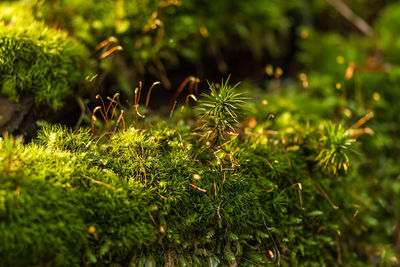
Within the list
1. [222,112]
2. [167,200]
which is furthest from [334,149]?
[167,200]

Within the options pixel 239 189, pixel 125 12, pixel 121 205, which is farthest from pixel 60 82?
pixel 239 189

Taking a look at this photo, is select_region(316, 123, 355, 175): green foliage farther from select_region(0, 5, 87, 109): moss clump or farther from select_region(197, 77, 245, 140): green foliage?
select_region(0, 5, 87, 109): moss clump

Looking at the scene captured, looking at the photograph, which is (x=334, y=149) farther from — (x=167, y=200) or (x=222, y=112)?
(x=167, y=200)

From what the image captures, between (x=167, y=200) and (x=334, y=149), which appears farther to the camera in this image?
(x=334, y=149)

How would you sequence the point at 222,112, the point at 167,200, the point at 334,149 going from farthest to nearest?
1. the point at 334,149
2. the point at 222,112
3. the point at 167,200

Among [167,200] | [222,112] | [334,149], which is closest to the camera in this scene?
[167,200]

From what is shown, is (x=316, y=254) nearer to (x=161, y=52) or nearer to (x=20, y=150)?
(x=20, y=150)

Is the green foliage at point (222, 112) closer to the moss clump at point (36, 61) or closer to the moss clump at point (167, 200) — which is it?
the moss clump at point (167, 200)

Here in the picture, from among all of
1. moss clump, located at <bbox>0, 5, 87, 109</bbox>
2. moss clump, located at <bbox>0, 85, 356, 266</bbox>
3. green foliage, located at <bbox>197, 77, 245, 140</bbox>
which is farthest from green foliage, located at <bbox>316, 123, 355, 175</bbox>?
moss clump, located at <bbox>0, 5, 87, 109</bbox>
